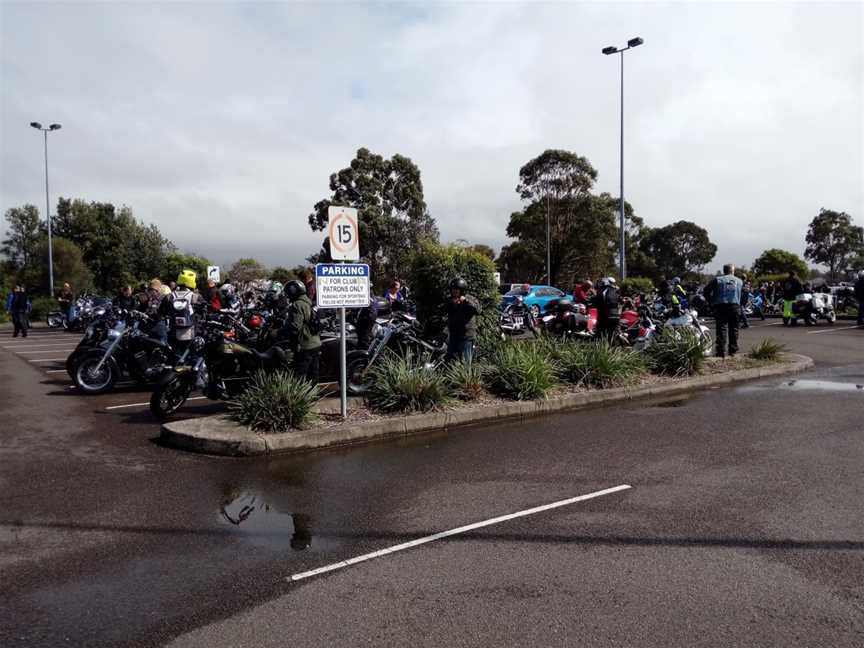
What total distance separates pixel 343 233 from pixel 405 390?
2.13 m

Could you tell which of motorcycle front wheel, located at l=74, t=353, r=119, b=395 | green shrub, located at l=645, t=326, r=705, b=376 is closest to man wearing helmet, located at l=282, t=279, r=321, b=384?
motorcycle front wheel, located at l=74, t=353, r=119, b=395

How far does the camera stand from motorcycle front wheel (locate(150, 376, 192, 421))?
356 inches

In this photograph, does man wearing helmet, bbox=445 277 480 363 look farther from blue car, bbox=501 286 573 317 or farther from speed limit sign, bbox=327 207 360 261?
blue car, bbox=501 286 573 317

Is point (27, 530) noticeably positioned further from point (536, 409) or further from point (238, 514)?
point (536, 409)

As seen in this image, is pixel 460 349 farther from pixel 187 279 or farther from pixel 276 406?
pixel 187 279

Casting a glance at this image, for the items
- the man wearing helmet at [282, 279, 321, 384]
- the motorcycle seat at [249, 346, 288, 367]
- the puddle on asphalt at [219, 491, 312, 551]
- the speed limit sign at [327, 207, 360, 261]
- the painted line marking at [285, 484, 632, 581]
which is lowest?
the puddle on asphalt at [219, 491, 312, 551]

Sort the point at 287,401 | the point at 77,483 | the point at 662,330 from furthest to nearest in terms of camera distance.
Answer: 1. the point at 662,330
2. the point at 287,401
3. the point at 77,483

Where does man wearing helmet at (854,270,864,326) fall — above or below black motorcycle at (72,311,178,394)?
above

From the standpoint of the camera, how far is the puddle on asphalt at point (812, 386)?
35.6 feet

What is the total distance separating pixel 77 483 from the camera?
6.30m

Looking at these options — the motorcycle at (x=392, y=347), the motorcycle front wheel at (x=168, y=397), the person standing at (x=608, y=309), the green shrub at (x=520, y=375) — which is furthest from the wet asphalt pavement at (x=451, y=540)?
the person standing at (x=608, y=309)

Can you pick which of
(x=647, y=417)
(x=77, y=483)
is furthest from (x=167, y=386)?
(x=647, y=417)

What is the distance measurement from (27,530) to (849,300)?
3074 cm

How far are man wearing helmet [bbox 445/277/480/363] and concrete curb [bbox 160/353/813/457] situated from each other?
1.37 metres
